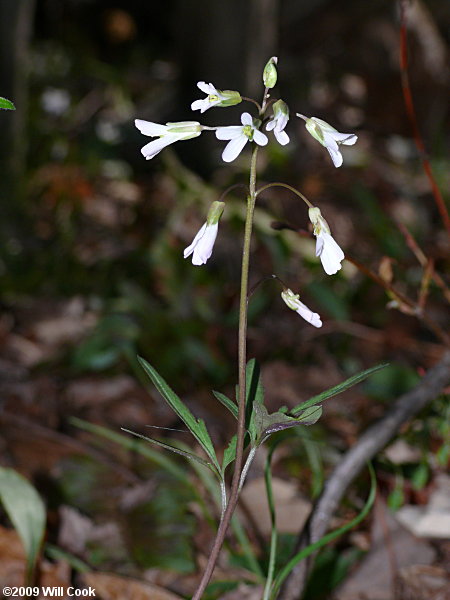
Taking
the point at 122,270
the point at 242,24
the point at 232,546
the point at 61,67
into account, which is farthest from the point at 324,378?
the point at 61,67

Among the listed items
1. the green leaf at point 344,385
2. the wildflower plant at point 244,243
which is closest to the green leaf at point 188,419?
the wildflower plant at point 244,243

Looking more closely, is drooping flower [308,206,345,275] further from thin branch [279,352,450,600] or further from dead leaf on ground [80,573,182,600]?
dead leaf on ground [80,573,182,600]

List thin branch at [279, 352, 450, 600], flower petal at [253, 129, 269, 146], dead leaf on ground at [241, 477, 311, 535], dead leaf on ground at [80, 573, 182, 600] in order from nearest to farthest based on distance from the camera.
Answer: flower petal at [253, 129, 269, 146] → thin branch at [279, 352, 450, 600] → dead leaf on ground at [80, 573, 182, 600] → dead leaf on ground at [241, 477, 311, 535]

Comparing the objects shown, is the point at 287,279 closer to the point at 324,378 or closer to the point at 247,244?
the point at 324,378

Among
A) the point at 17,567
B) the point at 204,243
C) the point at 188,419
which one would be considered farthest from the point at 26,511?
the point at 204,243

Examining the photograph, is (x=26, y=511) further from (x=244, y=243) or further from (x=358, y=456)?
(x=244, y=243)

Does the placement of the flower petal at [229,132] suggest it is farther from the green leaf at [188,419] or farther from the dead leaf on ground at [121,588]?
the dead leaf on ground at [121,588]

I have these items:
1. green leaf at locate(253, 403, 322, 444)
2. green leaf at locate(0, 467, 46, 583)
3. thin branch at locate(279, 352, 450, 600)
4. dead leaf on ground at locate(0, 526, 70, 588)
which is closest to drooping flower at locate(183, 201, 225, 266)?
green leaf at locate(253, 403, 322, 444)
